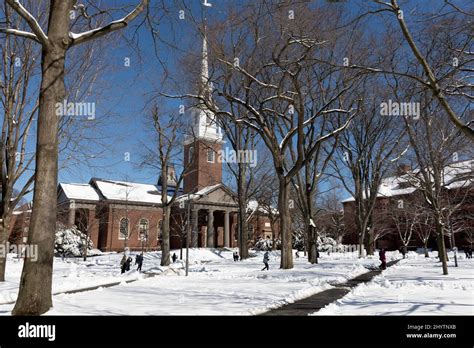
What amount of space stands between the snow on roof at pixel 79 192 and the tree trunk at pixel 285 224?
1531 inches

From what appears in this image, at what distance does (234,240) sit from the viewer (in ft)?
213

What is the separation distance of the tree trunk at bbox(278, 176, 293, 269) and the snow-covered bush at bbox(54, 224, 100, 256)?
99.4 ft

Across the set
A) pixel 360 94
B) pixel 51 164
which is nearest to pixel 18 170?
pixel 51 164

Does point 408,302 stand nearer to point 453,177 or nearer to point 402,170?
point 402,170

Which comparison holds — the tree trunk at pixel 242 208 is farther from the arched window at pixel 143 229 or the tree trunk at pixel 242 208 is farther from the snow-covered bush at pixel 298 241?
the arched window at pixel 143 229

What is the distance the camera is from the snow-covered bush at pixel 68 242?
43.1 metres

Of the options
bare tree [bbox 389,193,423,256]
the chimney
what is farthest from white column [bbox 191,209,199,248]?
the chimney

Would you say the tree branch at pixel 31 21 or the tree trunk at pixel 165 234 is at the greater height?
the tree branch at pixel 31 21

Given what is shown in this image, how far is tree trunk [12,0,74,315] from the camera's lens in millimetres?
7441

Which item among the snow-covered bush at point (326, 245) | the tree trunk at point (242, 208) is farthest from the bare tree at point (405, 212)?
the tree trunk at point (242, 208)

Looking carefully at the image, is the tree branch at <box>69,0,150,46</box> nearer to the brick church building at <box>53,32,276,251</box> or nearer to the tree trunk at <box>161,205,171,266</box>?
the tree trunk at <box>161,205,171,266</box>
